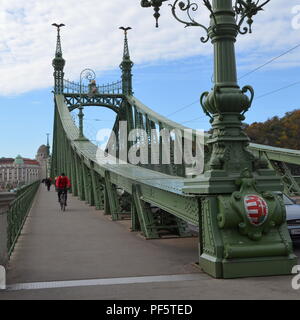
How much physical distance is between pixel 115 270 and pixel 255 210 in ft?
7.15

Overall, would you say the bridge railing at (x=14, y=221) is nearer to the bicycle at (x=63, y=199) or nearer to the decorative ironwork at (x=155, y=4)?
the decorative ironwork at (x=155, y=4)

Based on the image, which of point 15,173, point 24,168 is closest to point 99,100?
point 15,173

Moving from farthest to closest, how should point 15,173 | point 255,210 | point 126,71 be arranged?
1. point 15,173
2. point 126,71
3. point 255,210

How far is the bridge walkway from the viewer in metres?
5.15

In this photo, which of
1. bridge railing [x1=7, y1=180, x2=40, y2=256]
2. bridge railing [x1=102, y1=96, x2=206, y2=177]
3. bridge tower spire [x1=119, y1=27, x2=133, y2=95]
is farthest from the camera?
bridge tower spire [x1=119, y1=27, x2=133, y2=95]

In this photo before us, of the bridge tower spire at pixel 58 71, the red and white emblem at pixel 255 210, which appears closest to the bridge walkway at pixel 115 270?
the red and white emblem at pixel 255 210

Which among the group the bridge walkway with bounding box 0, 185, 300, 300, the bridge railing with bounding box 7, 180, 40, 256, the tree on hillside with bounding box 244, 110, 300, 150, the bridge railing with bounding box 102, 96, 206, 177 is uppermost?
the tree on hillside with bounding box 244, 110, 300, 150

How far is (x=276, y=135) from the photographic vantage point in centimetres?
6372

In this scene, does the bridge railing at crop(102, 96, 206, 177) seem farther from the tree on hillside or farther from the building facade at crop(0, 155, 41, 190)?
the tree on hillside

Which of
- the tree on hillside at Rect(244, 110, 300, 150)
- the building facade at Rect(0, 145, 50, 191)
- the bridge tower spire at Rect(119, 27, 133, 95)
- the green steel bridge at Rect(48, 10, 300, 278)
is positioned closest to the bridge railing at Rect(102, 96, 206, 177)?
the green steel bridge at Rect(48, 10, 300, 278)

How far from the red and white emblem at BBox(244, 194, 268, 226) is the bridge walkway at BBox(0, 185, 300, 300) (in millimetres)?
719

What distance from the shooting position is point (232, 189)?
6012 mm

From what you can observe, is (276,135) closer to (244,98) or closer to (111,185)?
(111,185)

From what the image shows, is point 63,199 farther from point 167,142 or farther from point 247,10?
point 247,10
